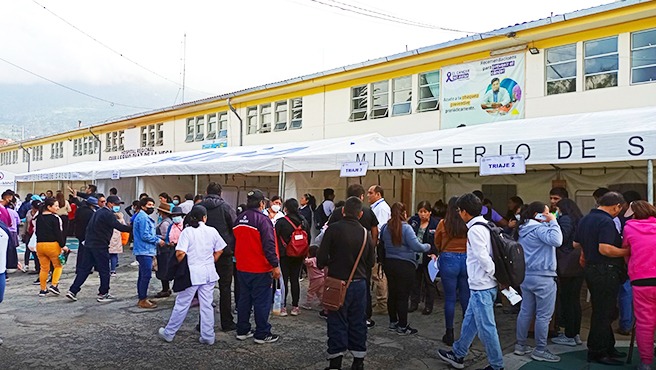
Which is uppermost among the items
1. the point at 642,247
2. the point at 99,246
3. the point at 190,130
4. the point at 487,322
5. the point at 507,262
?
the point at 190,130

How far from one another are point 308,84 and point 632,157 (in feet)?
37.7

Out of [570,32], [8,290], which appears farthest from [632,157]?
[8,290]

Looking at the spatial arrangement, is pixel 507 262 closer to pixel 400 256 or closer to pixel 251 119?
pixel 400 256

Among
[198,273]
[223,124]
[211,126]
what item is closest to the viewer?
[198,273]

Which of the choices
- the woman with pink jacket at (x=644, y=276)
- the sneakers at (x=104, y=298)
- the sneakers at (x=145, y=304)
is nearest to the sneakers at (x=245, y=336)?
the sneakers at (x=145, y=304)

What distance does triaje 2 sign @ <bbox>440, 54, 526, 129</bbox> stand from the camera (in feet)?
36.1

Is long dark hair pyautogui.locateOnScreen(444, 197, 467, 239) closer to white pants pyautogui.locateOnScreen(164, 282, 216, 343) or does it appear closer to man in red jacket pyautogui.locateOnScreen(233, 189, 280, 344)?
man in red jacket pyautogui.locateOnScreen(233, 189, 280, 344)

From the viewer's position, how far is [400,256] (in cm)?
570

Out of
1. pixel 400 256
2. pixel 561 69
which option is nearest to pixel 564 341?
pixel 400 256

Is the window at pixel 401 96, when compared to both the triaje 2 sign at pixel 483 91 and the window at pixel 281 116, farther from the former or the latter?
the window at pixel 281 116

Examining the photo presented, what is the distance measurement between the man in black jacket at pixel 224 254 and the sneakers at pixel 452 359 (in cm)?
256

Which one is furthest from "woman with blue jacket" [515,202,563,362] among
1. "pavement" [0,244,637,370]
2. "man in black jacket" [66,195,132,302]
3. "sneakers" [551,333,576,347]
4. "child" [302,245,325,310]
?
"man in black jacket" [66,195,132,302]

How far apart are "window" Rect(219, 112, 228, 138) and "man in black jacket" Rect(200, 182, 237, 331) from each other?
13916 mm

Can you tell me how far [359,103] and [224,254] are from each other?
377 inches
